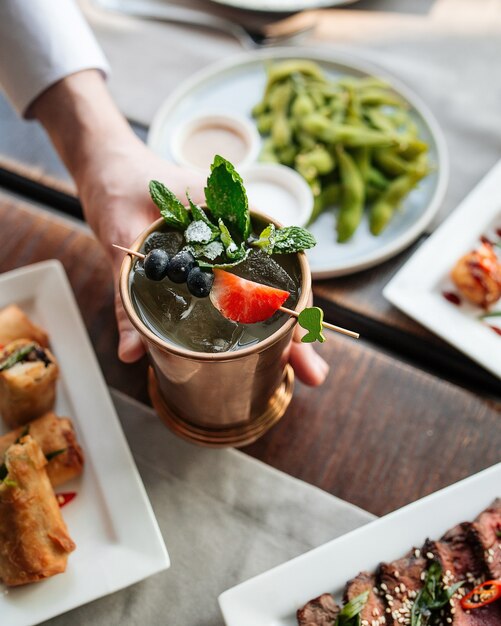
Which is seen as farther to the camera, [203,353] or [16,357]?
[16,357]

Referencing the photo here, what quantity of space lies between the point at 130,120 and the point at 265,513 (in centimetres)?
118

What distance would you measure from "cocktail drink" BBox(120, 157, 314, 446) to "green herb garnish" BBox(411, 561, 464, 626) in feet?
1.48

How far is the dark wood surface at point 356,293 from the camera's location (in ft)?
4.68

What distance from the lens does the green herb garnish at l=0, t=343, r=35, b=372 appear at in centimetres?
121

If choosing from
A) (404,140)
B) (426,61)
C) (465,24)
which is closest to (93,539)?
(404,140)

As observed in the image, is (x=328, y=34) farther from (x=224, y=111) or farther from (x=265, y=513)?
(x=265, y=513)

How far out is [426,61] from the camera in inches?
78.1

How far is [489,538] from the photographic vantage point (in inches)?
42.6

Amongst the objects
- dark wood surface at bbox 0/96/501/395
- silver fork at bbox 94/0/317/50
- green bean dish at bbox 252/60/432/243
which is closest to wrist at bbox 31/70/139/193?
dark wood surface at bbox 0/96/501/395

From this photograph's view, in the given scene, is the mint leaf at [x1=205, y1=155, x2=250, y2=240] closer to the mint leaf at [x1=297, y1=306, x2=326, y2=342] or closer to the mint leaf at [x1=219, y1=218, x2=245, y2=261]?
the mint leaf at [x1=219, y1=218, x2=245, y2=261]

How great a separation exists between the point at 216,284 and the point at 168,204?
147mm

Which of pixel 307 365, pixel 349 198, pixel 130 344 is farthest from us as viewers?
pixel 349 198

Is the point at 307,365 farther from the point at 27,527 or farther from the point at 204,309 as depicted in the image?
the point at 27,527

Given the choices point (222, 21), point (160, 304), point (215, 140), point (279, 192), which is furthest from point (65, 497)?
point (222, 21)
